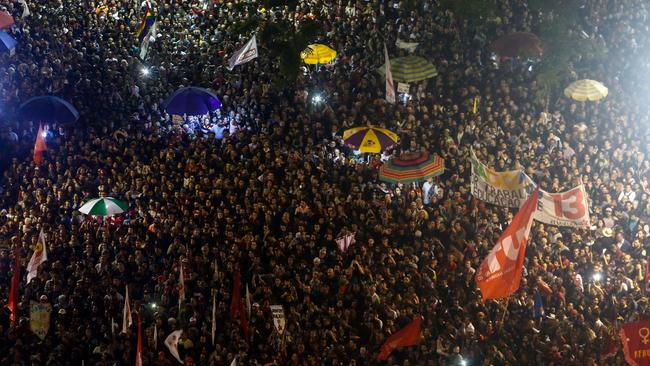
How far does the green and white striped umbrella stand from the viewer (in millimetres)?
17892

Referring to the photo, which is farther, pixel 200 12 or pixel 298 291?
pixel 200 12

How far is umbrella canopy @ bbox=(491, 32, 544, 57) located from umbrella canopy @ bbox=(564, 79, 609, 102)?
1.33 metres

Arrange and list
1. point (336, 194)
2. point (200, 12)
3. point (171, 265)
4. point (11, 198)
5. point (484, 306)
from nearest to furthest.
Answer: point (484, 306) → point (171, 265) → point (336, 194) → point (11, 198) → point (200, 12)

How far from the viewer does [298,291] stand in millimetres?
15711

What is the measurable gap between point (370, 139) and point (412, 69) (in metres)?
2.85

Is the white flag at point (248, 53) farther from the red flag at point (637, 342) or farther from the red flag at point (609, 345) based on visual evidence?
the red flag at point (637, 342)

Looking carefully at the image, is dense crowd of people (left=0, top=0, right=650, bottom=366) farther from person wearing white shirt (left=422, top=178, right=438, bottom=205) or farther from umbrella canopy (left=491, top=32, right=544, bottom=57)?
umbrella canopy (left=491, top=32, right=544, bottom=57)

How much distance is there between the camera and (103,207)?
1802cm

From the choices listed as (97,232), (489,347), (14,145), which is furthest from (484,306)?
(14,145)

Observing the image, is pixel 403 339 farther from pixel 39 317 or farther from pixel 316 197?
pixel 39 317

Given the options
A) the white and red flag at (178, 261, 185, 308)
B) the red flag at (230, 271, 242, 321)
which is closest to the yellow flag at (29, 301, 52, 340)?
the white and red flag at (178, 261, 185, 308)

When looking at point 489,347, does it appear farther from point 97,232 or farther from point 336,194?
point 97,232

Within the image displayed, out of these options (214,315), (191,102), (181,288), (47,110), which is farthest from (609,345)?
(47,110)

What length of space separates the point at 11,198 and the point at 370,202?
28.1ft
